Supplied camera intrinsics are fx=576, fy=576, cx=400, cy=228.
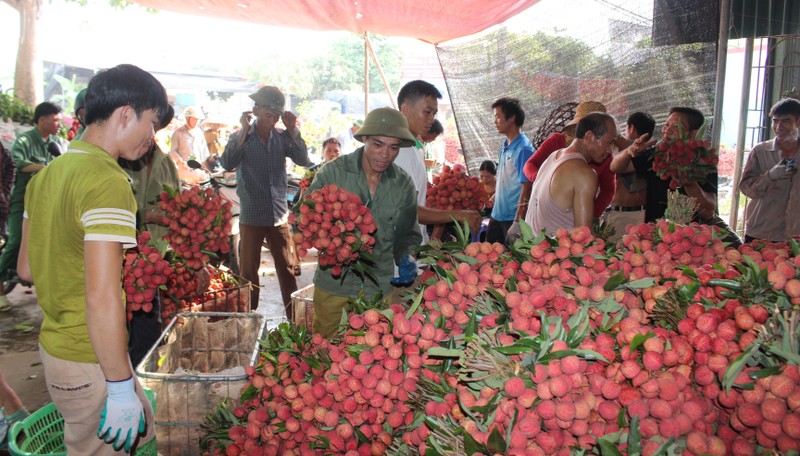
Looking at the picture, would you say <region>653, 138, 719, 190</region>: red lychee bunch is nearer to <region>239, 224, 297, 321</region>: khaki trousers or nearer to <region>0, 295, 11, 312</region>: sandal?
<region>239, 224, 297, 321</region>: khaki trousers

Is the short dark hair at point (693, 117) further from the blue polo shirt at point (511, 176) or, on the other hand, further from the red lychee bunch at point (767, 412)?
the red lychee bunch at point (767, 412)

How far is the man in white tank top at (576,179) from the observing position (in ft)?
9.79

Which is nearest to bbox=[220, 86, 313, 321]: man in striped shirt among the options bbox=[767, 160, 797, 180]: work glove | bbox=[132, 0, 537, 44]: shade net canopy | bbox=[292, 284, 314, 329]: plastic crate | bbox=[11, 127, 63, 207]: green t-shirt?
bbox=[292, 284, 314, 329]: plastic crate

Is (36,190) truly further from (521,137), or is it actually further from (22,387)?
(521,137)

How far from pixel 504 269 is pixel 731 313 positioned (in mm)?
616

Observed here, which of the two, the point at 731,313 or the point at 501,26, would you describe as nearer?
the point at 731,313

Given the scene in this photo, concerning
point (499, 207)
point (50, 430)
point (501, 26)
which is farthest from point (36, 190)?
point (501, 26)

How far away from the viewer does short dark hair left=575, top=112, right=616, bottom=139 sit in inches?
121

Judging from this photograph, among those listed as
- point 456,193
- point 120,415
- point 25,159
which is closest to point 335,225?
point 120,415

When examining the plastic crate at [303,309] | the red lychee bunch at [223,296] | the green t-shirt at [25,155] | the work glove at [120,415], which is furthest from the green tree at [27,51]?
the work glove at [120,415]

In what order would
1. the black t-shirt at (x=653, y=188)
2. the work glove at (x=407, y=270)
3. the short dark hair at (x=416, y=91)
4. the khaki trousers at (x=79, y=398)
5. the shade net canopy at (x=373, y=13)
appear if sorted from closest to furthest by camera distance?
the khaki trousers at (x=79, y=398) → the work glove at (x=407, y=270) → the short dark hair at (x=416, y=91) → the black t-shirt at (x=653, y=188) → the shade net canopy at (x=373, y=13)

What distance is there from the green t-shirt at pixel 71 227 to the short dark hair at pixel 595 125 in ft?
7.56

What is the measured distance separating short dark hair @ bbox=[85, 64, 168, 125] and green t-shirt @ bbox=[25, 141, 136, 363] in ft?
0.37

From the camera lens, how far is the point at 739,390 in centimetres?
117
